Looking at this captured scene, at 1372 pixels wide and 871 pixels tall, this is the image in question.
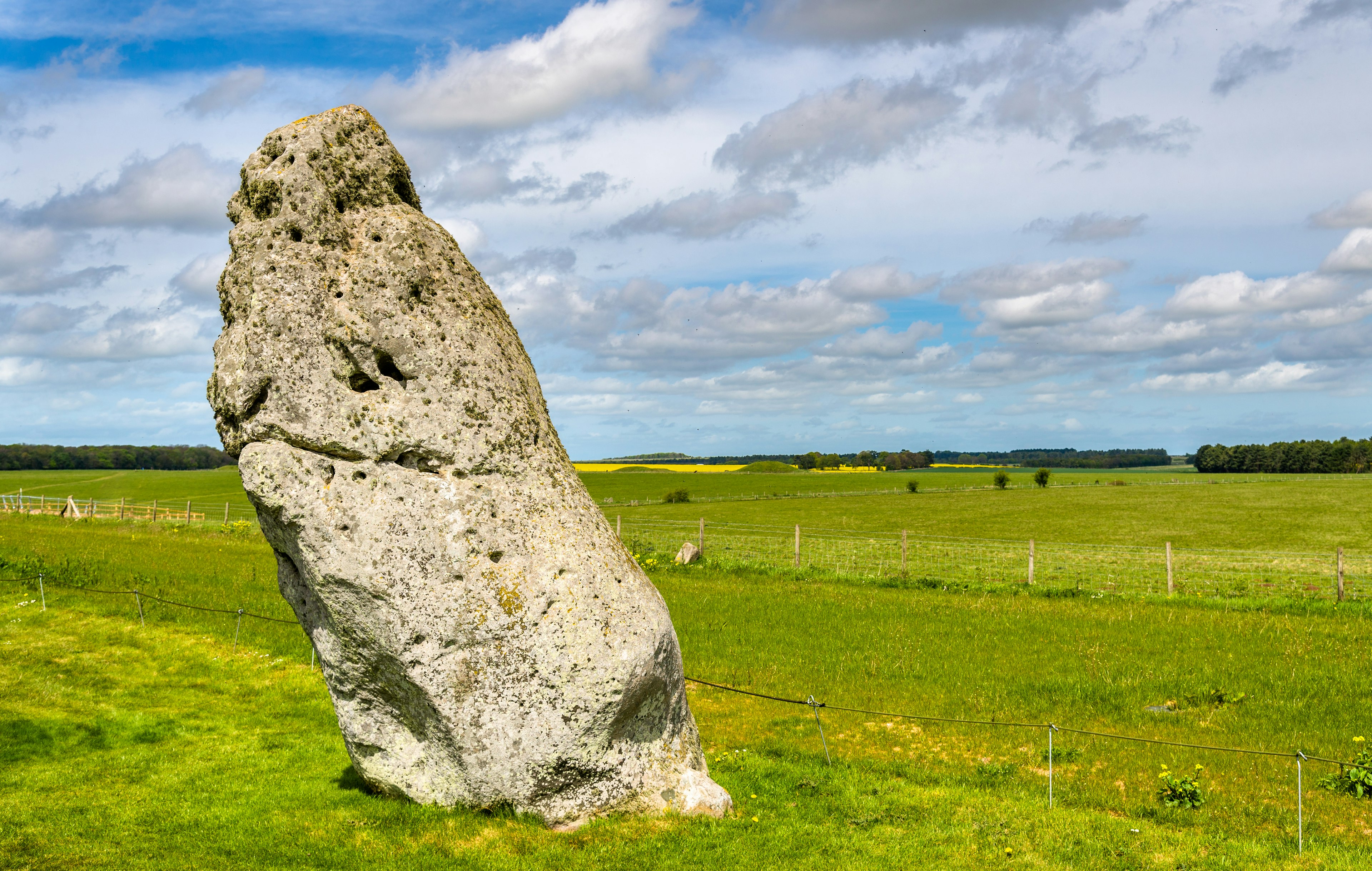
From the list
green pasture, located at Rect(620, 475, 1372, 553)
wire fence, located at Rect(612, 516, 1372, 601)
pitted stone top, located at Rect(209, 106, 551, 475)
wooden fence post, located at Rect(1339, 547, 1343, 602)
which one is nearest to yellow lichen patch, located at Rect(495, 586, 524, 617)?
pitted stone top, located at Rect(209, 106, 551, 475)

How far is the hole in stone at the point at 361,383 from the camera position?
8492 millimetres

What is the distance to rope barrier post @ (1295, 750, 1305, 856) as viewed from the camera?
834 centimetres

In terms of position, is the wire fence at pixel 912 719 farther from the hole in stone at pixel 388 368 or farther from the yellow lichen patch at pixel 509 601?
the hole in stone at pixel 388 368

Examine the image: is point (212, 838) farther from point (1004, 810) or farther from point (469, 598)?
point (1004, 810)

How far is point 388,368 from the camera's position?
861cm

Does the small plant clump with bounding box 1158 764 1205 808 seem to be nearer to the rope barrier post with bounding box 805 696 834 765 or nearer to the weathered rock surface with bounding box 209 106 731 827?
the rope barrier post with bounding box 805 696 834 765

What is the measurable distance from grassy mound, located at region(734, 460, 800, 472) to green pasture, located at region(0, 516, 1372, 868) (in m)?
135

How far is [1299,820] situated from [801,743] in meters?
6.15

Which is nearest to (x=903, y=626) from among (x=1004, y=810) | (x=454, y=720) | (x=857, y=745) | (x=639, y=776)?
(x=857, y=745)

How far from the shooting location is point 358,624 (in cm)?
840

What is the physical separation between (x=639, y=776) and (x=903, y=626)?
1358 centimetres

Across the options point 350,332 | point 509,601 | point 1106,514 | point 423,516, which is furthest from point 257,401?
point 1106,514

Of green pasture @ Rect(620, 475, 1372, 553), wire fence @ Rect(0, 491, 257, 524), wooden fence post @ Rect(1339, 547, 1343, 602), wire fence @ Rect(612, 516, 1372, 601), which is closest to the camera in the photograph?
wooden fence post @ Rect(1339, 547, 1343, 602)

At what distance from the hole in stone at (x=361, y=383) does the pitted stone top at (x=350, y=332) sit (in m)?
0.01
